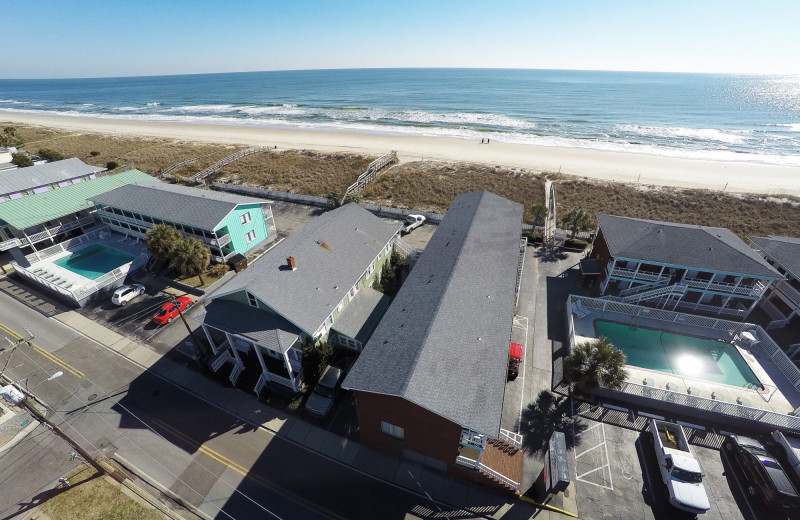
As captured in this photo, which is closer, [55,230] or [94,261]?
[94,261]

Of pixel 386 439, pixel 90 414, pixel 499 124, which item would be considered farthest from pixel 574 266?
pixel 499 124

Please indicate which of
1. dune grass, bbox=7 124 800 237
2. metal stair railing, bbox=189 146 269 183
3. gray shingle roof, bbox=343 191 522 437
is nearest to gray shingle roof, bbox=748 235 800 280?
dune grass, bbox=7 124 800 237

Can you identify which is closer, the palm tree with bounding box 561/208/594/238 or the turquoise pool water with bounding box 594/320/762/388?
the turquoise pool water with bounding box 594/320/762/388

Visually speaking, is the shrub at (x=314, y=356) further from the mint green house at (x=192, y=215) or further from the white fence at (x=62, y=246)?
the white fence at (x=62, y=246)

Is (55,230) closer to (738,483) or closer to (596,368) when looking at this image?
(596,368)

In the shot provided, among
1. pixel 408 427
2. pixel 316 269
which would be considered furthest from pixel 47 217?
pixel 408 427

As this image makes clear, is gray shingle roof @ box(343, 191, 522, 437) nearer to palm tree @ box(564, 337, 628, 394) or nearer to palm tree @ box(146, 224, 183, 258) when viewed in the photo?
palm tree @ box(564, 337, 628, 394)

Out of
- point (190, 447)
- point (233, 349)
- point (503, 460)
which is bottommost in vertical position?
point (190, 447)
